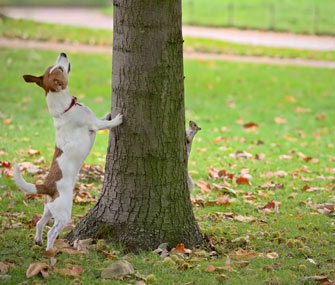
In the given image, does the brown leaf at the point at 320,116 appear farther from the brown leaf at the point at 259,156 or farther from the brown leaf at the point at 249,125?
the brown leaf at the point at 259,156

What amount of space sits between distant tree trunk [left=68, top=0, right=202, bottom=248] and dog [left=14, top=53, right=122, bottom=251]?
329 mm

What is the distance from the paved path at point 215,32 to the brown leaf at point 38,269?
16.9m

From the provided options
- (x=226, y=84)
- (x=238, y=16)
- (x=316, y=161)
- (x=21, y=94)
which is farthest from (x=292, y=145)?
(x=238, y=16)

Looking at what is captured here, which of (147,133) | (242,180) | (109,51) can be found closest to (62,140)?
(147,133)

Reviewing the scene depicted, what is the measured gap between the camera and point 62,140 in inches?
183

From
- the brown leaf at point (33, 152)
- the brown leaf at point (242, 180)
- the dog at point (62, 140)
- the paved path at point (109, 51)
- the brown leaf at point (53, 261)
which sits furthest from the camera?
the paved path at point (109, 51)

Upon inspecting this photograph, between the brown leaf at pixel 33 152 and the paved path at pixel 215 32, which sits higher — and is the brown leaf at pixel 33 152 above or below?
below

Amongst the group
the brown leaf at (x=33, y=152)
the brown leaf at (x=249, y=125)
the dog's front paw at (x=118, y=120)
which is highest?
the dog's front paw at (x=118, y=120)

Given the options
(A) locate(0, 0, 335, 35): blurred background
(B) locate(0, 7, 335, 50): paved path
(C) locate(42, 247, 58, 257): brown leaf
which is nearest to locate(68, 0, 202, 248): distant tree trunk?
(C) locate(42, 247, 58, 257): brown leaf

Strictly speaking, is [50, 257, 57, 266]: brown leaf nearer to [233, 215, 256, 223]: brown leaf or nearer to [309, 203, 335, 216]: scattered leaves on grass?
[233, 215, 256, 223]: brown leaf

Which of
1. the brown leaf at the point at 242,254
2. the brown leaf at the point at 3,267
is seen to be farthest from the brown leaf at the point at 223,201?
the brown leaf at the point at 3,267

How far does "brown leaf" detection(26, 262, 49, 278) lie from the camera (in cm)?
416

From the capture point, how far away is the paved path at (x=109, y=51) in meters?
17.7

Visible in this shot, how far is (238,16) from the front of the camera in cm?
3109
